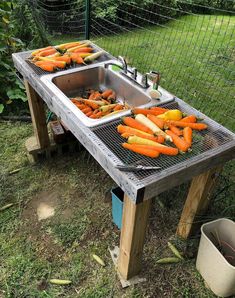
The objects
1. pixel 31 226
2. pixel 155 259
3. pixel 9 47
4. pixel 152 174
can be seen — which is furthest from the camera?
pixel 9 47

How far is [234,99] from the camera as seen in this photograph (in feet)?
13.8

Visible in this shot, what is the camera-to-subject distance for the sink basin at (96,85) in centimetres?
229

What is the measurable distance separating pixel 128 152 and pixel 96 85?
1221mm

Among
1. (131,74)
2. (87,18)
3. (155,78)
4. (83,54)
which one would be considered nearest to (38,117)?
(83,54)

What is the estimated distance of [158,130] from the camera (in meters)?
1.88

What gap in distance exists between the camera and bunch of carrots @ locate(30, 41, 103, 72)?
8.51ft

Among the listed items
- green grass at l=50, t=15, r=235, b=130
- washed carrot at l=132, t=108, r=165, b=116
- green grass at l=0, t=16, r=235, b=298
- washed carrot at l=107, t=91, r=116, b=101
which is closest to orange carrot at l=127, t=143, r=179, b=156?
washed carrot at l=132, t=108, r=165, b=116

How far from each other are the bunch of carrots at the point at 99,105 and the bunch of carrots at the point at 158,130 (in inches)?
10.3

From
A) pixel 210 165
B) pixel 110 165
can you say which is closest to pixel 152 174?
pixel 110 165

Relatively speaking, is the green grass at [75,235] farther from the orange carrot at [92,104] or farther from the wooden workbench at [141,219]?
the orange carrot at [92,104]

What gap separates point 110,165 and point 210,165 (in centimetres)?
60

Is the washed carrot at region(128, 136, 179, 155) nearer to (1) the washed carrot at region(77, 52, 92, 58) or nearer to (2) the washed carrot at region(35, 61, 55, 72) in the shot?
(2) the washed carrot at region(35, 61, 55, 72)

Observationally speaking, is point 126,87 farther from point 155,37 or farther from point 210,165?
point 155,37

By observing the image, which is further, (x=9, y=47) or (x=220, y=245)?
(x=9, y=47)
